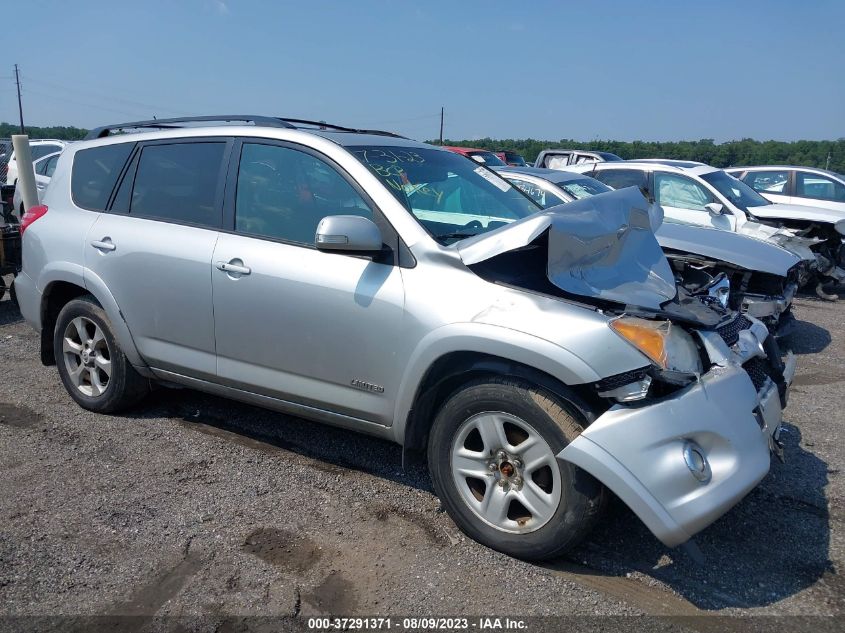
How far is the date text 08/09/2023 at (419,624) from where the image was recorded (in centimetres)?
277

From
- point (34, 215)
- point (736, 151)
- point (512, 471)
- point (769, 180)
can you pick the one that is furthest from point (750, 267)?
point (736, 151)

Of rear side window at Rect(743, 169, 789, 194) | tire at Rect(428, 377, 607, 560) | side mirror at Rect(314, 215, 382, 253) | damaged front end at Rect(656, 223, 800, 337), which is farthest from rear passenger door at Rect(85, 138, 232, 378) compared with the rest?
rear side window at Rect(743, 169, 789, 194)

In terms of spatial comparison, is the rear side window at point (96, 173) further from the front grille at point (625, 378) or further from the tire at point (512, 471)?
the front grille at point (625, 378)

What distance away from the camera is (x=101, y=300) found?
457 cm

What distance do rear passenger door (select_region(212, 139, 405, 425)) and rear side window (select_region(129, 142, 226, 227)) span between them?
0.54ft

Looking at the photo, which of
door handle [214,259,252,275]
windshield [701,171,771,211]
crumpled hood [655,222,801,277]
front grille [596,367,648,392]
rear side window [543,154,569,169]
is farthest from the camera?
rear side window [543,154,569,169]

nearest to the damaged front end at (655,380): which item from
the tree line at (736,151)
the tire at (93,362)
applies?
the tire at (93,362)

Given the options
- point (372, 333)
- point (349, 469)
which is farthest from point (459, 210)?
point (349, 469)

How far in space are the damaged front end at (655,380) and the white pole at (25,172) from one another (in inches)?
236

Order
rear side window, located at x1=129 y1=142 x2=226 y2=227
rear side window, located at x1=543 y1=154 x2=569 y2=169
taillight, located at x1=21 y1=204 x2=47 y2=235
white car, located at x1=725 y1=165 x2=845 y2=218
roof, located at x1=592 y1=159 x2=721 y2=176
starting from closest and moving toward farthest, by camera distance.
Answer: rear side window, located at x1=129 y1=142 x2=226 y2=227
taillight, located at x1=21 y1=204 x2=47 y2=235
roof, located at x1=592 y1=159 x2=721 y2=176
white car, located at x1=725 y1=165 x2=845 y2=218
rear side window, located at x1=543 y1=154 x2=569 y2=169

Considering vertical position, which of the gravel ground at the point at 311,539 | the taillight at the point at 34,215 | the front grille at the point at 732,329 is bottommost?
the gravel ground at the point at 311,539

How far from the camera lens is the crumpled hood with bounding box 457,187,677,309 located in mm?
3191

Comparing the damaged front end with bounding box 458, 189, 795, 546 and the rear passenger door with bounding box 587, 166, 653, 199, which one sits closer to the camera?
the damaged front end with bounding box 458, 189, 795, 546

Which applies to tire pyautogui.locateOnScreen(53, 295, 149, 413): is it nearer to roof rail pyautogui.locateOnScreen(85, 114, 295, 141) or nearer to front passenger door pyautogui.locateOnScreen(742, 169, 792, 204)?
roof rail pyautogui.locateOnScreen(85, 114, 295, 141)
